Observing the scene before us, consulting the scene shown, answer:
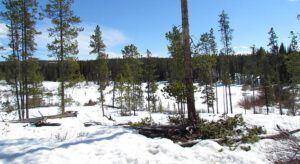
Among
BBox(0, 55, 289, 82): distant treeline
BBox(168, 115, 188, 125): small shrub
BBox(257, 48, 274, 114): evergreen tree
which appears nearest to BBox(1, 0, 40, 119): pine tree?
BBox(168, 115, 188, 125): small shrub

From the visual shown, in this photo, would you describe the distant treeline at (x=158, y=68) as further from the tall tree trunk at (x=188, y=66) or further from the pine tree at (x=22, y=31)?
the tall tree trunk at (x=188, y=66)

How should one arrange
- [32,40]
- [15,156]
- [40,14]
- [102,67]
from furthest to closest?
1. [102,67]
2. [32,40]
3. [40,14]
4. [15,156]

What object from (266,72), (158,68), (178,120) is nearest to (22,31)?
(178,120)

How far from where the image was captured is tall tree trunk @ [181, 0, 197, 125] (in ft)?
33.2

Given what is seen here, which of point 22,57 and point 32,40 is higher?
point 32,40

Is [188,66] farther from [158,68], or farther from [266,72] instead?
[158,68]

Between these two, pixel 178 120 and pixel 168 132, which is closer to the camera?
pixel 168 132

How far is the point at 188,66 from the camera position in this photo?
408 inches

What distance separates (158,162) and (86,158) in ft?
5.94

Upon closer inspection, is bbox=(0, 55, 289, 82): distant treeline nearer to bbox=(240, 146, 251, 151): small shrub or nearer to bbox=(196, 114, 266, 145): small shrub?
bbox=(196, 114, 266, 145): small shrub

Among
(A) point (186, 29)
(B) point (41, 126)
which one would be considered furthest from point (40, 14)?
(A) point (186, 29)

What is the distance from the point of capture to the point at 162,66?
104 m

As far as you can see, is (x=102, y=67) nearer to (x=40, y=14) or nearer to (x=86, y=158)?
(x=40, y=14)

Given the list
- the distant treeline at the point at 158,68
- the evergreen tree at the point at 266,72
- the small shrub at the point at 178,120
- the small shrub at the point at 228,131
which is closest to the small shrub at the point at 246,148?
the small shrub at the point at 228,131
